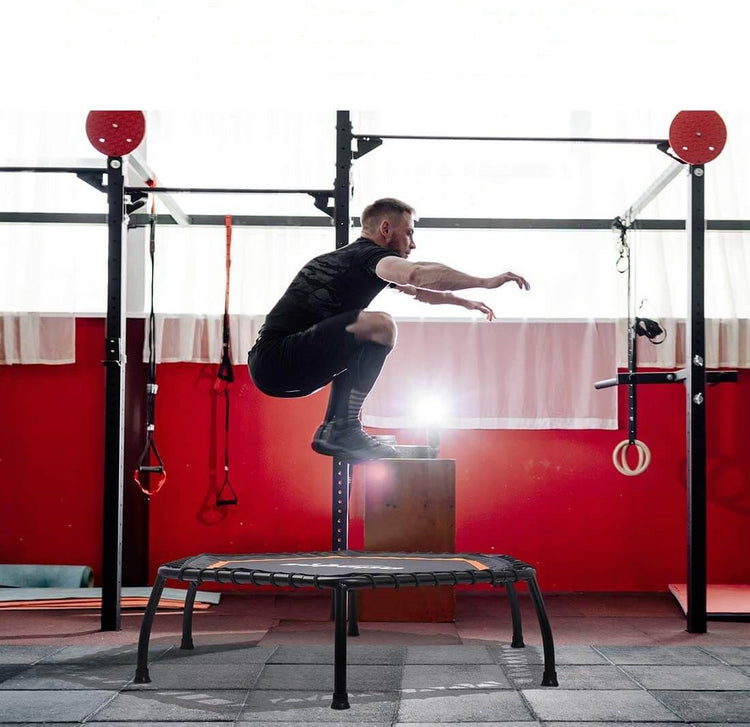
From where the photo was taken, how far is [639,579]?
19.4ft

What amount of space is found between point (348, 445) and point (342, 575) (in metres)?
0.63

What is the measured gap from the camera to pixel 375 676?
3584 millimetres

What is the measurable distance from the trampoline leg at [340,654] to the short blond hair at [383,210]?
1.41 m

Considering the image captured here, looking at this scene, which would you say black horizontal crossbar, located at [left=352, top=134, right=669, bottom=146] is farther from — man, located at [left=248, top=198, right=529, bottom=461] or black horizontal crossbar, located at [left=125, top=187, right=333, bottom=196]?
man, located at [left=248, top=198, right=529, bottom=461]

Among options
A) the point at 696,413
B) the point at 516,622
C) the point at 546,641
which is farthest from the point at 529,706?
the point at 696,413

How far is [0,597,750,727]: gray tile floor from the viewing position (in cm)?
303

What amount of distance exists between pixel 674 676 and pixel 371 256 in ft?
6.64

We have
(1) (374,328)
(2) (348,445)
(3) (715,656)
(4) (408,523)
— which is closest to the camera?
(1) (374,328)

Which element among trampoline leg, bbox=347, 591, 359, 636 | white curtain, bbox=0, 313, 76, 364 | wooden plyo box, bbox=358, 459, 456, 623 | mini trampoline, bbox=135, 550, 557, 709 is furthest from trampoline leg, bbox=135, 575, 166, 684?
white curtain, bbox=0, 313, 76, 364

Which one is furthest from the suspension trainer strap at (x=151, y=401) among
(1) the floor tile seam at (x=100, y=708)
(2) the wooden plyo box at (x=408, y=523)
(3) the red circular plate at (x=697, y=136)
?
(3) the red circular plate at (x=697, y=136)

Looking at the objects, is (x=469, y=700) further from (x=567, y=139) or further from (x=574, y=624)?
(x=567, y=139)

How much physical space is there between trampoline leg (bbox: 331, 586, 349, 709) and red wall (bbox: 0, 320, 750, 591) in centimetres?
278

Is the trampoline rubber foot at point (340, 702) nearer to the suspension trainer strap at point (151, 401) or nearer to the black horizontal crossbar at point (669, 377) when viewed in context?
the suspension trainer strap at point (151, 401)

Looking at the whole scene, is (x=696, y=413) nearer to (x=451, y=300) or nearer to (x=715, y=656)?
(x=715, y=656)
